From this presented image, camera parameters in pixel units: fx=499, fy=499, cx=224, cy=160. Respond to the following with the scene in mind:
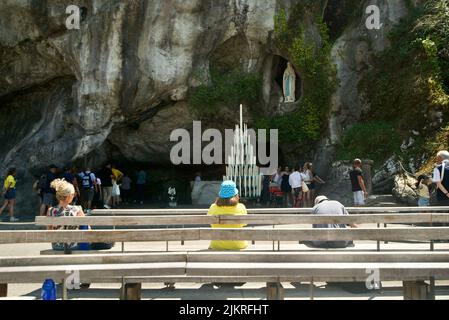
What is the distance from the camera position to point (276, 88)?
70.6 feet

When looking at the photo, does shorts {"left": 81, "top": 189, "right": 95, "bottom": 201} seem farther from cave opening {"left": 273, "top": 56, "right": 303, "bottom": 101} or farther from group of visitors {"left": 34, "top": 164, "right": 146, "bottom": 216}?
cave opening {"left": 273, "top": 56, "right": 303, "bottom": 101}

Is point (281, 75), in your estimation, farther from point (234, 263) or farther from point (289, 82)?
point (234, 263)

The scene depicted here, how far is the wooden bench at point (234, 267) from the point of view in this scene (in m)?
4.99

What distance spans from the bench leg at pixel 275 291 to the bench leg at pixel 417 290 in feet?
4.42

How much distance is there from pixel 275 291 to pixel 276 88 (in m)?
17.0

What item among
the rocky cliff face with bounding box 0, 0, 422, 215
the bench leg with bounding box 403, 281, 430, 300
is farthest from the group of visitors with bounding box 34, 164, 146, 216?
the bench leg with bounding box 403, 281, 430, 300

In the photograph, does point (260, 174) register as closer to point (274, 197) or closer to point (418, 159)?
point (274, 197)

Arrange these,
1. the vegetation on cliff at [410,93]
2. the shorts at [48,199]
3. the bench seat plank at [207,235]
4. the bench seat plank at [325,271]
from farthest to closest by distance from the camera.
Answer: the vegetation on cliff at [410,93] → the shorts at [48,199] → the bench seat plank at [207,235] → the bench seat plank at [325,271]

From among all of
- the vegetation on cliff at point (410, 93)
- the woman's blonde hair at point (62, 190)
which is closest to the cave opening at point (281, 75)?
the vegetation on cliff at point (410, 93)

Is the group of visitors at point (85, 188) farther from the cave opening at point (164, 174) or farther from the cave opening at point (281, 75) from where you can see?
the cave opening at point (281, 75)

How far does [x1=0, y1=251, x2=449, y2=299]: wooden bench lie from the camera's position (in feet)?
16.4

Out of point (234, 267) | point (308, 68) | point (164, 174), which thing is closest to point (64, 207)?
point (234, 267)

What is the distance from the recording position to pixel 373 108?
1867 cm

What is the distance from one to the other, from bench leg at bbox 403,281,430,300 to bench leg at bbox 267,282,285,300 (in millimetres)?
1348
